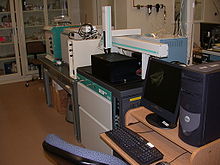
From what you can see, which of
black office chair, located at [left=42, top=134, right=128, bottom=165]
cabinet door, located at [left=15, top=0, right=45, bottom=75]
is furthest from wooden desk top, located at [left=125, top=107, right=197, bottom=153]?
cabinet door, located at [left=15, top=0, right=45, bottom=75]

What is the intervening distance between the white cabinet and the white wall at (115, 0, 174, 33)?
176 cm

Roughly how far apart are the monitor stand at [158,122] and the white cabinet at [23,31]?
426 centimetres

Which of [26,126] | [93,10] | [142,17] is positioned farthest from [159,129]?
[93,10]

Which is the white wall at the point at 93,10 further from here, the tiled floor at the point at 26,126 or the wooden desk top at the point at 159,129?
the wooden desk top at the point at 159,129

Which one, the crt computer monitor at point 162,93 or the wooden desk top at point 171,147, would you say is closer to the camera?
the wooden desk top at point 171,147

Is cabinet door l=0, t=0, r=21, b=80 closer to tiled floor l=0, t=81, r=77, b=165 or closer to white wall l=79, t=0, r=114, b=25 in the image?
tiled floor l=0, t=81, r=77, b=165

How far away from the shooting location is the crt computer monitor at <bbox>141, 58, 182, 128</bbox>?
4.93ft

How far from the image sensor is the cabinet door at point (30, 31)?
17.5 feet

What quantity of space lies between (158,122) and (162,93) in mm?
194

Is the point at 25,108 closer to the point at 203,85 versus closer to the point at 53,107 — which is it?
the point at 53,107

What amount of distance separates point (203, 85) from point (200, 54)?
311cm

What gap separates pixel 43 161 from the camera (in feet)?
8.70

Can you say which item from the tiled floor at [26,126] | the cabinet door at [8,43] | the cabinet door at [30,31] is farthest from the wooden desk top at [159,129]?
the cabinet door at [8,43]

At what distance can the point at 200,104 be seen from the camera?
1212mm
